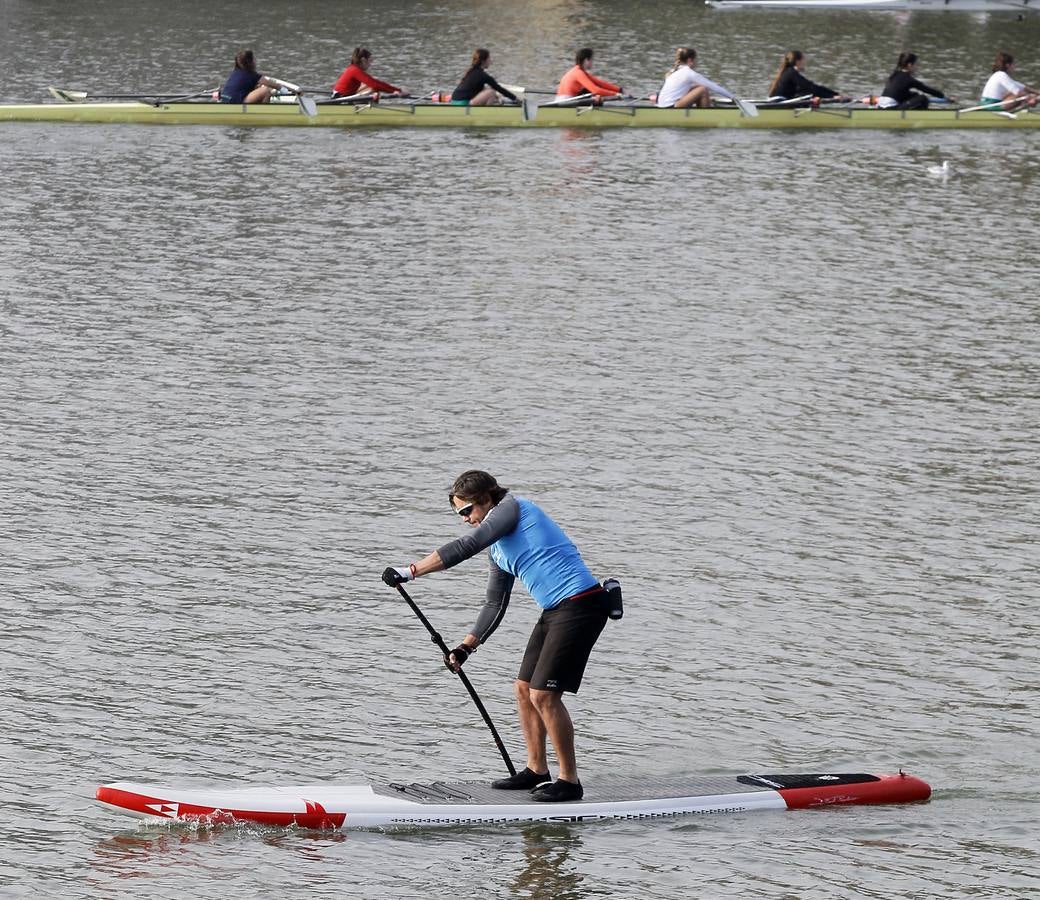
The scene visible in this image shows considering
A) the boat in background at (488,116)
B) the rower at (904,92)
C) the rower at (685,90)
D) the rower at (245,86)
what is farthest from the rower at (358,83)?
Answer: the rower at (904,92)

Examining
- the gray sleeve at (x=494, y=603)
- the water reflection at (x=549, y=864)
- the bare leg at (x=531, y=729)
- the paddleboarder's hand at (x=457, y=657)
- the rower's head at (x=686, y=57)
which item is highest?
the rower's head at (x=686, y=57)

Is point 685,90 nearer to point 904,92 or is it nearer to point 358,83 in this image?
→ point 904,92

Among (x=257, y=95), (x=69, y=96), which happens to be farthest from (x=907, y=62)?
(x=69, y=96)

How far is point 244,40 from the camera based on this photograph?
4953 centimetres

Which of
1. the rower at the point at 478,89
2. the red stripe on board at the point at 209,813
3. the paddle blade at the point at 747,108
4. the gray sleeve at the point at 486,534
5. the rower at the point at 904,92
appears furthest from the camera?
the paddle blade at the point at 747,108

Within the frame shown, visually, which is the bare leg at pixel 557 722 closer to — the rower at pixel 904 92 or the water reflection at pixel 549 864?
the water reflection at pixel 549 864

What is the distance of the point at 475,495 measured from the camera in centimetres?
1146

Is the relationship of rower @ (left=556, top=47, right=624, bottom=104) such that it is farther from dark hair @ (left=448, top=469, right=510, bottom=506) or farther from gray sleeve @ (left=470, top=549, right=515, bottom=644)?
dark hair @ (left=448, top=469, right=510, bottom=506)

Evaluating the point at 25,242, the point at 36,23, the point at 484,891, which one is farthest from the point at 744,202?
the point at 36,23

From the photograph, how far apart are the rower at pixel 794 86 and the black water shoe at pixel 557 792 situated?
1053 inches

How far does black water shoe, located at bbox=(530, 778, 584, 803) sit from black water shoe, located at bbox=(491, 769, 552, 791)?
0.12 meters

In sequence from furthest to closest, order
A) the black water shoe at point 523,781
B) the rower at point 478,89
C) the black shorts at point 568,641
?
the rower at point 478,89, the black water shoe at point 523,781, the black shorts at point 568,641

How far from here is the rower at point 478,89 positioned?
36.2 metres

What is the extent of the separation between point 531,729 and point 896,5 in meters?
48.2
